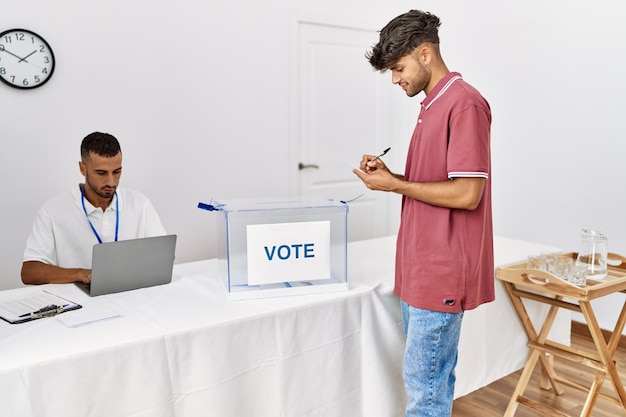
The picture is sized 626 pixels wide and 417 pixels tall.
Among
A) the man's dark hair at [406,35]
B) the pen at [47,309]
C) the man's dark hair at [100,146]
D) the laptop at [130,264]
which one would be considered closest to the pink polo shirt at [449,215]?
the man's dark hair at [406,35]

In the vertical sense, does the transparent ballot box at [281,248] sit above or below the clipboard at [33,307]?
above

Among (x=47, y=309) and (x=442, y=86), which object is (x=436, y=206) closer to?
(x=442, y=86)

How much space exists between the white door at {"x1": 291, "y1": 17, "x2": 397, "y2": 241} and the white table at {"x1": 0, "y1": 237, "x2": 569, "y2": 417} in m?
1.75

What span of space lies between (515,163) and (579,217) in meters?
0.59

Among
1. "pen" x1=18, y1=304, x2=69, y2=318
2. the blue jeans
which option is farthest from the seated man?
the blue jeans

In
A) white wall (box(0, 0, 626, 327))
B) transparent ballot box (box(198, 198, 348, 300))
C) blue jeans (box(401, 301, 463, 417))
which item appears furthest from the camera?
white wall (box(0, 0, 626, 327))

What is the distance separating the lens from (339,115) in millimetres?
4184

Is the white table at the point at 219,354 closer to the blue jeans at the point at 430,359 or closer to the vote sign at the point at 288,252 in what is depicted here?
the vote sign at the point at 288,252

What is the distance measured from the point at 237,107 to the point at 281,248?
195 cm

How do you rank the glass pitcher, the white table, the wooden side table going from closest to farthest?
the white table < the wooden side table < the glass pitcher

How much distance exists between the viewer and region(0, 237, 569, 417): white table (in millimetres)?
1472

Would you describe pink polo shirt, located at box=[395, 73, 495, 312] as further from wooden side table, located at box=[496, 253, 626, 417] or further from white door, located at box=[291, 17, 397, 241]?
white door, located at box=[291, 17, 397, 241]

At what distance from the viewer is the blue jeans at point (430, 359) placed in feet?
5.75

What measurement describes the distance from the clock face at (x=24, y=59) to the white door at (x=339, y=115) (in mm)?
1586
